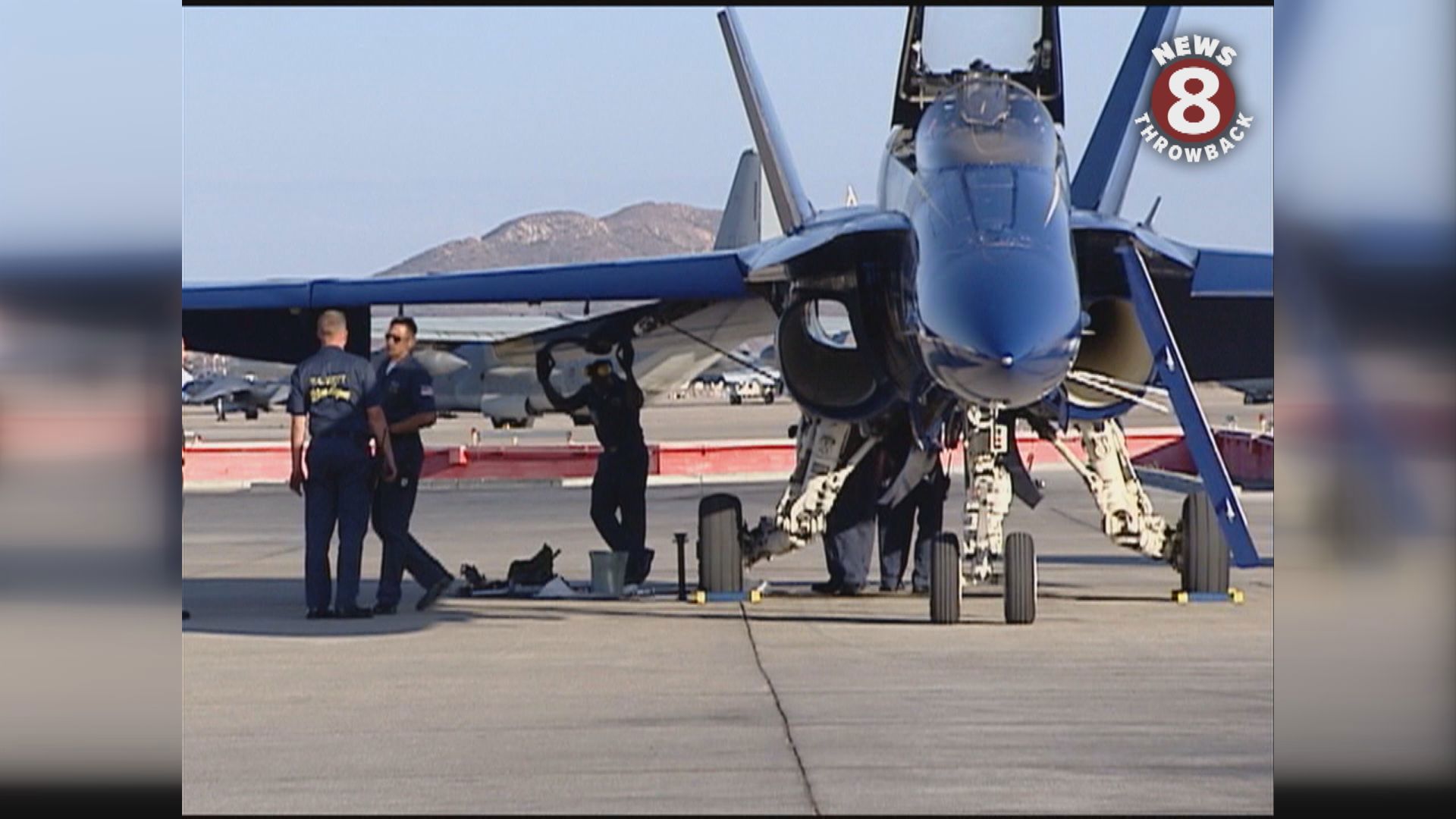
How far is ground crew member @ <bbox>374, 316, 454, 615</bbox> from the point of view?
1380 cm

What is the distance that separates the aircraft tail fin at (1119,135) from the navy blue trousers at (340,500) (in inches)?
187

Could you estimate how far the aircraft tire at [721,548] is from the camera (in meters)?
14.7

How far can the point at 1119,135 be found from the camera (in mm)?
14102

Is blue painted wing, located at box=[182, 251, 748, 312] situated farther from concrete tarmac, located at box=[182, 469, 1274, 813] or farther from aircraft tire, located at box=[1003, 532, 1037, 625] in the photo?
aircraft tire, located at box=[1003, 532, 1037, 625]

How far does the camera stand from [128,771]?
19.4 feet

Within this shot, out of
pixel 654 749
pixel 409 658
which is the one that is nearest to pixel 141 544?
pixel 654 749

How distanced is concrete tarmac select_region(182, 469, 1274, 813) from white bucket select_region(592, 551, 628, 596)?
0.44 meters

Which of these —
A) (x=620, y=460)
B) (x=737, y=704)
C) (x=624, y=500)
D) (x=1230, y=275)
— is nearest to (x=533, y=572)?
(x=624, y=500)

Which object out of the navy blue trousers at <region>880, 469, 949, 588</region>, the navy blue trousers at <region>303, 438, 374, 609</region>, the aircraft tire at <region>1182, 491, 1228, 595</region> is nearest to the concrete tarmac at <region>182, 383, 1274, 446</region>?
the navy blue trousers at <region>880, 469, 949, 588</region>

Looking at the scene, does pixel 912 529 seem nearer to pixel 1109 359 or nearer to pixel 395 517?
pixel 1109 359

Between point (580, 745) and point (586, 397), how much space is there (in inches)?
285

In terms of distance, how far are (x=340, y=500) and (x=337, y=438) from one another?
1.29ft

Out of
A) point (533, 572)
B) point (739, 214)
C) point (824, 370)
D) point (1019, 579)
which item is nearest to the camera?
point (1019, 579)

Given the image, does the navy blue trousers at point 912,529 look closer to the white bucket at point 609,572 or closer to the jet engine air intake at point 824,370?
the jet engine air intake at point 824,370
